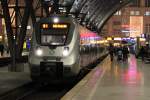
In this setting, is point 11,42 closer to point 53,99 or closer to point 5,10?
point 5,10

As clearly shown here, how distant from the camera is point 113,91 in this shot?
17.6 meters

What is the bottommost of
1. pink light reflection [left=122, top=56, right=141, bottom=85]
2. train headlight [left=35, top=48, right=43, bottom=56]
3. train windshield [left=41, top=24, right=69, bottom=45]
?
pink light reflection [left=122, top=56, right=141, bottom=85]

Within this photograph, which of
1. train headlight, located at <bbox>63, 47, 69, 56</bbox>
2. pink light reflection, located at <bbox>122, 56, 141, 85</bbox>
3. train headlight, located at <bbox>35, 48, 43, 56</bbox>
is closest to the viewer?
pink light reflection, located at <bbox>122, 56, 141, 85</bbox>

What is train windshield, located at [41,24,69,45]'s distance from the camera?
23.2 metres

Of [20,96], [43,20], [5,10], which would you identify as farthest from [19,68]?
[20,96]

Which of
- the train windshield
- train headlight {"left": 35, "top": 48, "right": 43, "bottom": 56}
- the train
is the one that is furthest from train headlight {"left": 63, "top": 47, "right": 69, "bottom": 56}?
train headlight {"left": 35, "top": 48, "right": 43, "bottom": 56}

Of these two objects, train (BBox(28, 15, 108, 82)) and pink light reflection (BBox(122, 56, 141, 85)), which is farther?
train (BBox(28, 15, 108, 82))

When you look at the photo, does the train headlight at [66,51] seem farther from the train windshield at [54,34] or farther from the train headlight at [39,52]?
the train headlight at [39,52]

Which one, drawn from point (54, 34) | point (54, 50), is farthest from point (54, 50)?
point (54, 34)

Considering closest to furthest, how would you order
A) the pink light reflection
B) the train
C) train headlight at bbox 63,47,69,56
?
the pink light reflection
the train
train headlight at bbox 63,47,69,56

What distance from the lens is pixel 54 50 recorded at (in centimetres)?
2283

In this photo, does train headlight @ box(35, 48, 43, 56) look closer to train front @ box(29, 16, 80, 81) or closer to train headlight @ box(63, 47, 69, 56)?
train front @ box(29, 16, 80, 81)

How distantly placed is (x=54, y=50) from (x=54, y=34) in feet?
3.83

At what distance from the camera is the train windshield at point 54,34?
76.2ft
